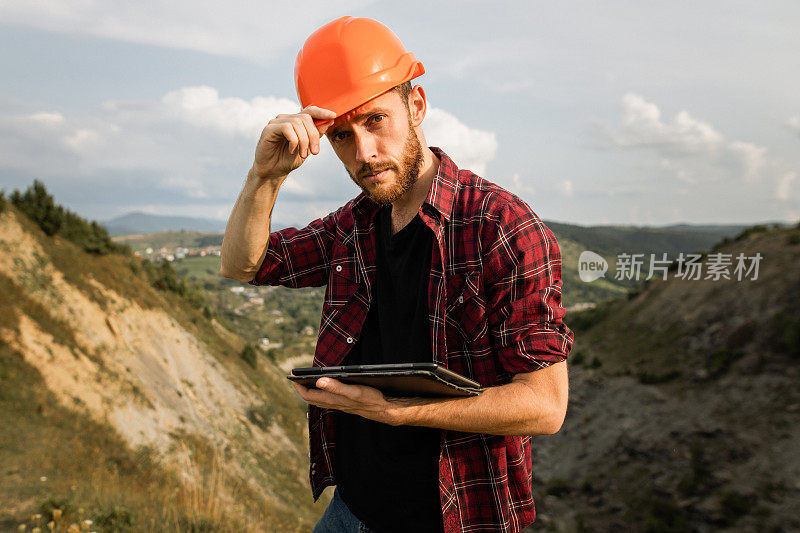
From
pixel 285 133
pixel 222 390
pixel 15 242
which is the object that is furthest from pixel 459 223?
pixel 222 390

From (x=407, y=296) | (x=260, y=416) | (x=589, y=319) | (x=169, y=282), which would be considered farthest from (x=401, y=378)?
(x=589, y=319)

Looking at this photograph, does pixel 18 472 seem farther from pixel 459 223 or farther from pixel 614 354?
pixel 614 354

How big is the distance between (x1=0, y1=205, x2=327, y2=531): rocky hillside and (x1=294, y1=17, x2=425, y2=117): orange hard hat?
18.5 ft

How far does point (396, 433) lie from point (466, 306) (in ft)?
2.65

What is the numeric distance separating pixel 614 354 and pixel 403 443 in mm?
33134

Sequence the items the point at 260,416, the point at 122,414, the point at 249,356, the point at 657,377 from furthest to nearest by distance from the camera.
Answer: the point at 249,356, the point at 657,377, the point at 260,416, the point at 122,414

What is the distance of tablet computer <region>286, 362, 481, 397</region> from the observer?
5.93 ft

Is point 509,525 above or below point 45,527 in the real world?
above

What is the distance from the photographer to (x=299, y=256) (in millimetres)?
3135

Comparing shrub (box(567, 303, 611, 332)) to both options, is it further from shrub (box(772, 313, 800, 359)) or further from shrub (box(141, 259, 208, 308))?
shrub (box(141, 259, 208, 308))

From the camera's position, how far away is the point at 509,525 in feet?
7.79

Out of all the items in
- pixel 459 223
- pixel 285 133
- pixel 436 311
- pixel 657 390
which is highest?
pixel 285 133

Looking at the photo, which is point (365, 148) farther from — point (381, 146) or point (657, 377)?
point (657, 377)

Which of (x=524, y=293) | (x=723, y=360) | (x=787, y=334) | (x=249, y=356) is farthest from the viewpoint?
(x=249, y=356)
